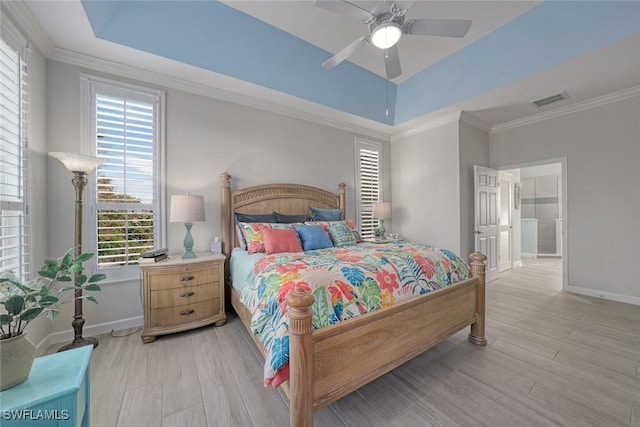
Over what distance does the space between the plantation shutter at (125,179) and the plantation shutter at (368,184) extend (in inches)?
131

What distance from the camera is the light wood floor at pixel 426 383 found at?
1530mm

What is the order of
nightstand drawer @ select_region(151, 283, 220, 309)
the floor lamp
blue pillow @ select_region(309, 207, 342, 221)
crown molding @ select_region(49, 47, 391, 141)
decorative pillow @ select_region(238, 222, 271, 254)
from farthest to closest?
blue pillow @ select_region(309, 207, 342, 221) → decorative pillow @ select_region(238, 222, 271, 254) → crown molding @ select_region(49, 47, 391, 141) → nightstand drawer @ select_region(151, 283, 220, 309) → the floor lamp

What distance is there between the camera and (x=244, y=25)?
9.03 feet

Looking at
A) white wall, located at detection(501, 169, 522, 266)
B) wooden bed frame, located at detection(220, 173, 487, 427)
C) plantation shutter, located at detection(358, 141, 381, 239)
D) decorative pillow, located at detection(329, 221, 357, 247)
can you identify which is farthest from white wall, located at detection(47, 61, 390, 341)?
white wall, located at detection(501, 169, 522, 266)

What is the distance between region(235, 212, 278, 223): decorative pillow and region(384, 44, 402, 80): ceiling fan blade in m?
2.26

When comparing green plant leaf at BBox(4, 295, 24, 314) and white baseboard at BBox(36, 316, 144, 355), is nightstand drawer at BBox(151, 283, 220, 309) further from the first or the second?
green plant leaf at BBox(4, 295, 24, 314)

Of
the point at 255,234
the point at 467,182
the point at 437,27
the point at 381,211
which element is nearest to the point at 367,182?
the point at 381,211

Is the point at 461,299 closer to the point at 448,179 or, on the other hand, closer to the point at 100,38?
the point at 448,179

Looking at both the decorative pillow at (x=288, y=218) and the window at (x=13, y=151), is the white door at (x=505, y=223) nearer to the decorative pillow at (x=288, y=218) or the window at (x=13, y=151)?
the decorative pillow at (x=288, y=218)

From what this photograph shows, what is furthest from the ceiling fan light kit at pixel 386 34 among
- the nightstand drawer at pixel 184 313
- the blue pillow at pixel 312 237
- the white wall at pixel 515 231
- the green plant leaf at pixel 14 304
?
the white wall at pixel 515 231

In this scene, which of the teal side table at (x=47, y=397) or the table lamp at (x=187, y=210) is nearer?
the teal side table at (x=47, y=397)

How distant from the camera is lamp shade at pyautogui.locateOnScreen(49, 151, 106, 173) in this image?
207cm

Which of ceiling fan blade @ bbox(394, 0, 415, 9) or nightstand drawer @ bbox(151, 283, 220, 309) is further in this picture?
nightstand drawer @ bbox(151, 283, 220, 309)

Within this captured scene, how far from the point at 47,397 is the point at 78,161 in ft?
6.58
